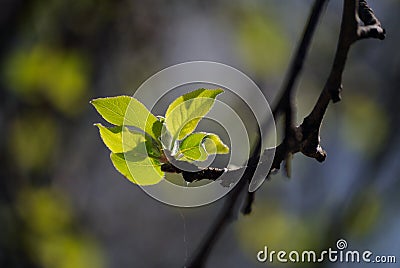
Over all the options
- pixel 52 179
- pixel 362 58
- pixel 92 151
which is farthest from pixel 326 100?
pixel 92 151

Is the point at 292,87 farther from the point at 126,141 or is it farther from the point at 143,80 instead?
the point at 143,80

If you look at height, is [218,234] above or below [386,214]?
above

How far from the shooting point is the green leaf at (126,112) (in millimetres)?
537

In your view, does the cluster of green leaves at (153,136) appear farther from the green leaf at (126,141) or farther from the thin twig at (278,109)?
the thin twig at (278,109)

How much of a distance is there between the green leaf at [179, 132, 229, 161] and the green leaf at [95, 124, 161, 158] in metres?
0.03

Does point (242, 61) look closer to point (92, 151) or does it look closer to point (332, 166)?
point (332, 166)

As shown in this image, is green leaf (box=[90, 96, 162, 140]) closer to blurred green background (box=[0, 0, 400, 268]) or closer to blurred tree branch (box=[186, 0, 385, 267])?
blurred tree branch (box=[186, 0, 385, 267])

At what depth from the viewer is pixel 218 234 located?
0.42 metres

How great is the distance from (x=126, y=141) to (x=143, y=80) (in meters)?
2.15

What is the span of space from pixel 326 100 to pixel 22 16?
1840 mm

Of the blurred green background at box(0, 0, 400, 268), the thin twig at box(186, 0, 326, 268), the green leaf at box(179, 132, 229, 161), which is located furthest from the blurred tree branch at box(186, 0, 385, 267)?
the blurred green background at box(0, 0, 400, 268)

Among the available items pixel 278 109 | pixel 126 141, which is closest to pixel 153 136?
pixel 126 141

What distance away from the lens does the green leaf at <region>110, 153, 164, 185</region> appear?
55 centimetres

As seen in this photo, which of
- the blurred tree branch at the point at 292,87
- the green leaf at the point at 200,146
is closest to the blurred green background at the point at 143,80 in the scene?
the green leaf at the point at 200,146
